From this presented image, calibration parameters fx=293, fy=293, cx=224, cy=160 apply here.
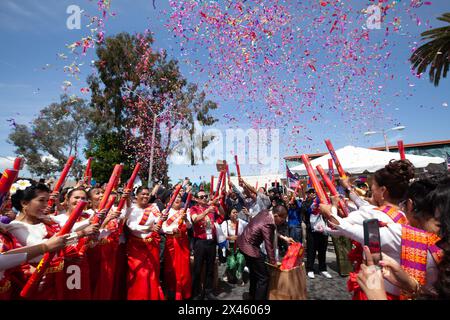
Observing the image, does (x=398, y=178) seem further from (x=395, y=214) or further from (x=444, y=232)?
(x=444, y=232)

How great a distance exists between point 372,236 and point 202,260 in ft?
13.5

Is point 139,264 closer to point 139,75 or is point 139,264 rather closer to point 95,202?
point 95,202

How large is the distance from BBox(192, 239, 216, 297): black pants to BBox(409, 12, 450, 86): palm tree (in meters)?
8.63

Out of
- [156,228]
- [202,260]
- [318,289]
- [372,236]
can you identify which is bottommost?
[318,289]

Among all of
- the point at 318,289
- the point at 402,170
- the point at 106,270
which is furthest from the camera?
the point at 318,289

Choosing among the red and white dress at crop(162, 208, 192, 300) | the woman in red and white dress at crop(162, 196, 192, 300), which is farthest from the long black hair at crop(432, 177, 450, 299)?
the red and white dress at crop(162, 208, 192, 300)

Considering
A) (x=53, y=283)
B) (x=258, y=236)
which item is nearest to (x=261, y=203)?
(x=258, y=236)

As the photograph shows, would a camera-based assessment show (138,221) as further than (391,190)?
Yes

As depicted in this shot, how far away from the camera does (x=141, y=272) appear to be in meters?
4.28

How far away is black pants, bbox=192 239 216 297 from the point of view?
504 cm

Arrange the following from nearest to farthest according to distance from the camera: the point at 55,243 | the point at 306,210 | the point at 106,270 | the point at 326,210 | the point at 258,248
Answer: the point at 55,243
the point at 326,210
the point at 106,270
the point at 258,248
the point at 306,210

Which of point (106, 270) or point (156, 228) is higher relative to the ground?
point (156, 228)

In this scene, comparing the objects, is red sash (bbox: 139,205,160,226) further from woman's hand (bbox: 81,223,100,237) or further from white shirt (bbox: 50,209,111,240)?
woman's hand (bbox: 81,223,100,237)

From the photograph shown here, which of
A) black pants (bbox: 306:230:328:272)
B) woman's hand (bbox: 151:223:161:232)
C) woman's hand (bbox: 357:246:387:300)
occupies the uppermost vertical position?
woman's hand (bbox: 357:246:387:300)
